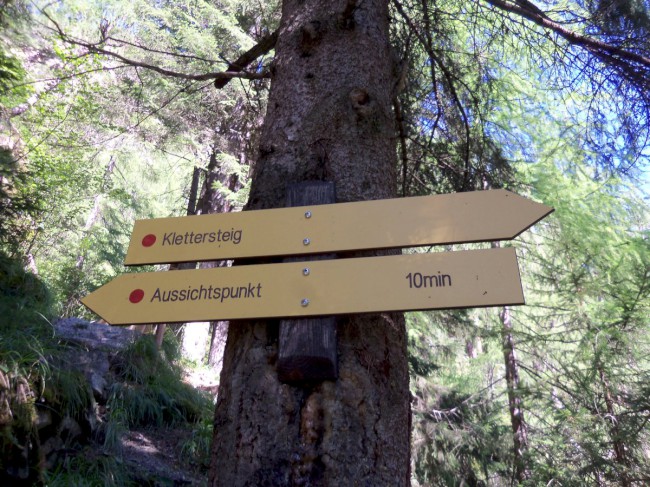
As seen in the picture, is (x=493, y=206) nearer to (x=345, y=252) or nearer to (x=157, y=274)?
(x=345, y=252)

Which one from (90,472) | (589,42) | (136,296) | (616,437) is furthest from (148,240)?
(616,437)

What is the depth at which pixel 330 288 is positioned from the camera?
162cm

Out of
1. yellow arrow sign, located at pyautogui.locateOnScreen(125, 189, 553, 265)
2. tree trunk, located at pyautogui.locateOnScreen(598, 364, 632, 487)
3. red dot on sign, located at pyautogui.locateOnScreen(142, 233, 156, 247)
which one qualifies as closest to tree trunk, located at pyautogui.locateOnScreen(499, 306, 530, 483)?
tree trunk, located at pyautogui.locateOnScreen(598, 364, 632, 487)

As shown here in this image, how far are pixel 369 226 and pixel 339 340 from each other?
0.43m

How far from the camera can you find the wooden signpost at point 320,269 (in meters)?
1.58

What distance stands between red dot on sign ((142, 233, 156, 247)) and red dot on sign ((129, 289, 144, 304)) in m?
0.22

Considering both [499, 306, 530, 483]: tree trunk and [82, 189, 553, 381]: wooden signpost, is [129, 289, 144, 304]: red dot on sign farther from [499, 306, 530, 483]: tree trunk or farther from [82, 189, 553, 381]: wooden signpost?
[499, 306, 530, 483]: tree trunk

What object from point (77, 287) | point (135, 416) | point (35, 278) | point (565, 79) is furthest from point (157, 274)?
point (77, 287)

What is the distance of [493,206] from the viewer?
1773mm

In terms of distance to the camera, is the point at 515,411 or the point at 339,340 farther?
the point at 515,411

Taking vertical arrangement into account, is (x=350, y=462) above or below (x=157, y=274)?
below

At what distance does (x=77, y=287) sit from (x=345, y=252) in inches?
304

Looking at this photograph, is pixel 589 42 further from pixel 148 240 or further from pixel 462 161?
pixel 148 240

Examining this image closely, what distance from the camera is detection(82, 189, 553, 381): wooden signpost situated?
1579 millimetres
